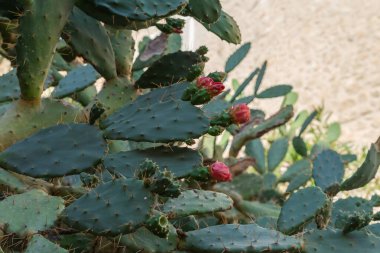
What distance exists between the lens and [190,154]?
1.80m

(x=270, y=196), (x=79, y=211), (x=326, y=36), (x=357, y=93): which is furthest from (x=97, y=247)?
(x=326, y=36)

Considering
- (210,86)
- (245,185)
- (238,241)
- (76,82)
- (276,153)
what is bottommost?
(276,153)

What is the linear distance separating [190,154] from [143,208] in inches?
11.4

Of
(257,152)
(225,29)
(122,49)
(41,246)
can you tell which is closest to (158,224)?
(41,246)

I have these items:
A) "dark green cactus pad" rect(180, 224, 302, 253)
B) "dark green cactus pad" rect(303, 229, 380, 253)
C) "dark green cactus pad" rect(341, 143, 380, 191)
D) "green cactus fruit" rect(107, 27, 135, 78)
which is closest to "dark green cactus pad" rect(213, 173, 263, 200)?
"dark green cactus pad" rect(341, 143, 380, 191)

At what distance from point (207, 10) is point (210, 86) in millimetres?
316

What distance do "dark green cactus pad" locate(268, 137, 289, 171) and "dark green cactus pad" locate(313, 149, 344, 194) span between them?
1.24m

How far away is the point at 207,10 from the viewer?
1999 mm

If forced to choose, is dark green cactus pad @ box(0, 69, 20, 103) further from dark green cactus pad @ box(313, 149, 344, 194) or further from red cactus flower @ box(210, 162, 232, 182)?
dark green cactus pad @ box(313, 149, 344, 194)

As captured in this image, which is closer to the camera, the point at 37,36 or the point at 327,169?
the point at 37,36

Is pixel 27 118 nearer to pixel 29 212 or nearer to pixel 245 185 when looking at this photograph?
pixel 29 212

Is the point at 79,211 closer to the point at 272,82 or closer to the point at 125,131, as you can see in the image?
the point at 125,131

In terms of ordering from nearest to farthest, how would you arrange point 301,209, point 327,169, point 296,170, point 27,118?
1. point 27,118
2. point 301,209
3. point 327,169
4. point 296,170

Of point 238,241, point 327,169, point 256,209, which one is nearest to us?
point 238,241
